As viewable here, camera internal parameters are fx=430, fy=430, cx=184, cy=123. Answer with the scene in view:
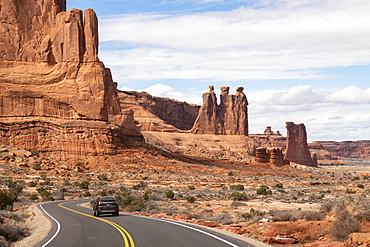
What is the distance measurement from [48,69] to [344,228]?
73504mm

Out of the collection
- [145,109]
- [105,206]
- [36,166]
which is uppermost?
[145,109]

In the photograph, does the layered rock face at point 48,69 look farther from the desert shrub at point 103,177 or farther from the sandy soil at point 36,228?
the sandy soil at point 36,228

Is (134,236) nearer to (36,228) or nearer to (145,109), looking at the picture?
(36,228)

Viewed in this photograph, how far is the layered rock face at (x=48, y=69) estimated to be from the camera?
73.3 metres

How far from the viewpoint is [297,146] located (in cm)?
19112

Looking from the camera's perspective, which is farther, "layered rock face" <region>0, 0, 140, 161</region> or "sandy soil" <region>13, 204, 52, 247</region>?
"layered rock face" <region>0, 0, 140, 161</region>

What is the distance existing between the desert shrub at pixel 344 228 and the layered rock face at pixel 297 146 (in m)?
178

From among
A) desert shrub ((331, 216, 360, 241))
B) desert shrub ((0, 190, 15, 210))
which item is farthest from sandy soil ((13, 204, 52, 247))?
desert shrub ((331, 216, 360, 241))

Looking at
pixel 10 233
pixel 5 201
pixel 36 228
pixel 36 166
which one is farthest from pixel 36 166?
pixel 10 233

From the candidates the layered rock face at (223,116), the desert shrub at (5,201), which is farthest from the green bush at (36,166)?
the layered rock face at (223,116)

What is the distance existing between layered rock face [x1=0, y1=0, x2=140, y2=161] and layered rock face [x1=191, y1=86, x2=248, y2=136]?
9718cm

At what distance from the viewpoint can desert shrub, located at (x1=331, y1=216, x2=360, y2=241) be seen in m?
12.7

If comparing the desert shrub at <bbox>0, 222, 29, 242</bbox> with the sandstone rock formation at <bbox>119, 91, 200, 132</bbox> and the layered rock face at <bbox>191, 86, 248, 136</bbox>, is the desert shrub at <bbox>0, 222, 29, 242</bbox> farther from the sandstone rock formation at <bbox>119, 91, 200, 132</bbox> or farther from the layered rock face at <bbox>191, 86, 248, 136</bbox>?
the layered rock face at <bbox>191, 86, 248, 136</bbox>

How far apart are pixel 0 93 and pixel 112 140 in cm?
2036
